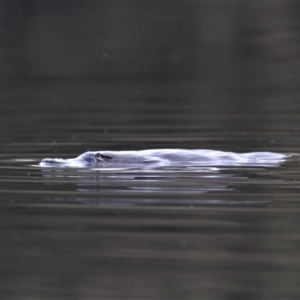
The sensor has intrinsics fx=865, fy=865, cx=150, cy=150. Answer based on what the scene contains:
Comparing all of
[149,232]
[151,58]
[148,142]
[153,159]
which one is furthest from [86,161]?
[151,58]

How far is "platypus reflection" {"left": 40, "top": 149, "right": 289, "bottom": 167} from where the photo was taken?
7035 millimetres

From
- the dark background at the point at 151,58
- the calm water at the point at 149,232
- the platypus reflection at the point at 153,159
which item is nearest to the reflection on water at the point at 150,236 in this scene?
the calm water at the point at 149,232

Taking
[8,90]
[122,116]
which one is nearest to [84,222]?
[122,116]

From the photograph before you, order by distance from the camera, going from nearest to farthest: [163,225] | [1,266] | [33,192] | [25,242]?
[1,266] < [25,242] < [163,225] < [33,192]

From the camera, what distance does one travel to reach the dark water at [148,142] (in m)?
3.52

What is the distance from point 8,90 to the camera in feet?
61.4

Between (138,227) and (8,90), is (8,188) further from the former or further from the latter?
(8,90)

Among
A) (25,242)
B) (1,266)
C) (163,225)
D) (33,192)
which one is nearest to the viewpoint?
(1,266)

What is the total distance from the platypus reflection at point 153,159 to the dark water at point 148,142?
31 centimetres

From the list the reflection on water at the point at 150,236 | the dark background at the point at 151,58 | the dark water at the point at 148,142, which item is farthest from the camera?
the dark background at the point at 151,58

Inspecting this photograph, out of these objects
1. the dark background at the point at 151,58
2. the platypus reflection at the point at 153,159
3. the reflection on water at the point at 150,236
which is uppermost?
the dark background at the point at 151,58

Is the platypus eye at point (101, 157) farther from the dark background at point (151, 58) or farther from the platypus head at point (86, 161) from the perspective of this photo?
the dark background at point (151, 58)

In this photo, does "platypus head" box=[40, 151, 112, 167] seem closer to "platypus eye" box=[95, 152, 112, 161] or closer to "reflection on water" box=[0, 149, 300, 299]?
"platypus eye" box=[95, 152, 112, 161]

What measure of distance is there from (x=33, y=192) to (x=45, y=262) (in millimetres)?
1852
